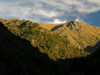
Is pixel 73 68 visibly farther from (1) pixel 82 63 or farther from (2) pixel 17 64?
(2) pixel 17 64

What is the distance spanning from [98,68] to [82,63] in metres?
12.6

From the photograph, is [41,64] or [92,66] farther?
[41,64]

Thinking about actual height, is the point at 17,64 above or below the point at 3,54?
below

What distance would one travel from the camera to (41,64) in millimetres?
107250

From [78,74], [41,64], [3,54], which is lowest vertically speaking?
[41,64]

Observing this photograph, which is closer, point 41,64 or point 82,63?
point 82,63

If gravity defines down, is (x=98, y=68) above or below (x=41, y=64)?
above

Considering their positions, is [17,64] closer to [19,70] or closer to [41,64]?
[19,70]

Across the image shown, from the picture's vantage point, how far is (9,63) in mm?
68250

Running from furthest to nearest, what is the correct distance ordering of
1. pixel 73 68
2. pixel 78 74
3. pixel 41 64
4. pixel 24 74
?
pixel 41 64 → pixel 73 68 → pixel 24 74 → pixel 78 74

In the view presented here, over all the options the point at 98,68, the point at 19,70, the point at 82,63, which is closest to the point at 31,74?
the point at 19,70

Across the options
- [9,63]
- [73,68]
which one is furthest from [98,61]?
[9,63]

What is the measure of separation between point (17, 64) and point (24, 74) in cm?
1188

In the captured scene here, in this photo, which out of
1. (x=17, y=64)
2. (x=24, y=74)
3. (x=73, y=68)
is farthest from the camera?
(x=73, y=68)
